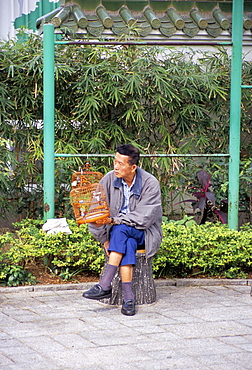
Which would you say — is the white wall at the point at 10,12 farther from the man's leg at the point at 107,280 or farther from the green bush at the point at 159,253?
the man's leg at the point at 107,280

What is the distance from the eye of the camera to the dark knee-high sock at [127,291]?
4176mm

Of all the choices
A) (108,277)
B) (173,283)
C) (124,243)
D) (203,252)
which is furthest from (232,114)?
(108,277)

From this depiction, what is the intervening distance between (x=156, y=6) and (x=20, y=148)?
9.35ft

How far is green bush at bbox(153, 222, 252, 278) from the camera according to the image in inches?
192

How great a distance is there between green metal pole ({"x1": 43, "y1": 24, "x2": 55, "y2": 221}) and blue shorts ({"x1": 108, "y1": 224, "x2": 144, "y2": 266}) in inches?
39.8

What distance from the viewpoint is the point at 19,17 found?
7.22m

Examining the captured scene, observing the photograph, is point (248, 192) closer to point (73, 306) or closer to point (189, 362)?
point (73, 306)

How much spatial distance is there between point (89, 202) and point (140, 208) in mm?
404

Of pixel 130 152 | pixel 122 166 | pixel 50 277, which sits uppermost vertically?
pixel 130 152

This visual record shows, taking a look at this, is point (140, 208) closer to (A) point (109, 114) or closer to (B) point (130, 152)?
(B) point (130, 152)

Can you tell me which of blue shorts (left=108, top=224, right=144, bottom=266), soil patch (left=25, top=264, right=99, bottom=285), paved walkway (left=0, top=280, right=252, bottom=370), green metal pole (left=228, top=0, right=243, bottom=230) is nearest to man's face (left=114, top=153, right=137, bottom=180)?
blue shorts (left=108, top=224, right=144, bottom=266)

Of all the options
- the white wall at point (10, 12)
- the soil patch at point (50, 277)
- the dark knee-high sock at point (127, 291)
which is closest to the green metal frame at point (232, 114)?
the soil patch at point (50, 277)

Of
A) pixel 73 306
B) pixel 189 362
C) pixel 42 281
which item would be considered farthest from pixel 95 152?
pixel 189 362

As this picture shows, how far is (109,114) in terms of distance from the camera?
19.0 ft
